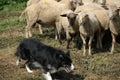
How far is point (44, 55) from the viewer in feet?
31.0

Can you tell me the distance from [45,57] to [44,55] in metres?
0.09

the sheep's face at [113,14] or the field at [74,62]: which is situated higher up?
the sheep's face at [113,14]

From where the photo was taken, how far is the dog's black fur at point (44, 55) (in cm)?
905

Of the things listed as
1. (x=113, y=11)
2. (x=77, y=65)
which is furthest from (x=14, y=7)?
(x=77, y=65)

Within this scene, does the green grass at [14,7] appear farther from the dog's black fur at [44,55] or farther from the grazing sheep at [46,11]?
the dog's black fur at [44,55]

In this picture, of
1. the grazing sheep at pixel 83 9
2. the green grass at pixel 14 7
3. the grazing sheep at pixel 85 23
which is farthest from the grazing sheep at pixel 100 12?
the green grass at pixel 14 7

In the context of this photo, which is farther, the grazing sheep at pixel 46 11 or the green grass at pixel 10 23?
the green grass at pixel 10 23

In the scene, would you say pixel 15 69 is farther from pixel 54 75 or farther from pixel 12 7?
pixel 12 7

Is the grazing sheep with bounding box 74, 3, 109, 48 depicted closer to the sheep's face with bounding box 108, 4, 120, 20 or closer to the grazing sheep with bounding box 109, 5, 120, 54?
the grazing sheep with bounding box 109, 5, 120, 54

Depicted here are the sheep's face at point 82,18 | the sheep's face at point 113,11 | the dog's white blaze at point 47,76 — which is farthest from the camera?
the sheep's face at point 82,18

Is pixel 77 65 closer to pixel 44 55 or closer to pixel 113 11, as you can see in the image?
pixel 44 55

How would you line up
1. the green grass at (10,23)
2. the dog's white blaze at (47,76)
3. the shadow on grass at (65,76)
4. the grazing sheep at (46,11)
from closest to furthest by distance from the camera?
the dog's white blaze at (47,76) < the shadow on grass at (65,76) < the grazing sheep at (46,11) < the green grass at (10,23)

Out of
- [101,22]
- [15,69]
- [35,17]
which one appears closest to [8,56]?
[15,69]

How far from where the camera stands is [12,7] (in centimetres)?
2019
